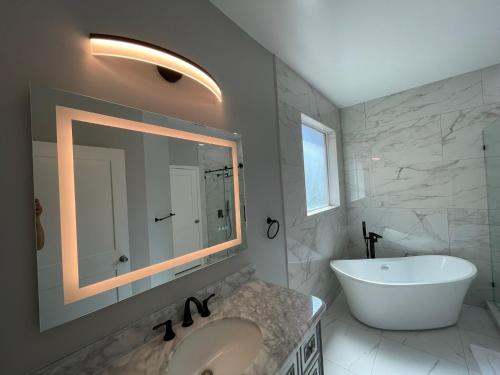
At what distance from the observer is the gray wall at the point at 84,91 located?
1.99 feet

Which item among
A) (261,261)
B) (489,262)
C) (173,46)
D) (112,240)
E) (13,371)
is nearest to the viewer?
(13,371)

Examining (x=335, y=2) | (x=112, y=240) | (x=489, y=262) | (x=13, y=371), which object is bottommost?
(x=489, y=262)

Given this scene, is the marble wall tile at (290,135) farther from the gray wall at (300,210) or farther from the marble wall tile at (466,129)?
the marble wall tile at (466,129)

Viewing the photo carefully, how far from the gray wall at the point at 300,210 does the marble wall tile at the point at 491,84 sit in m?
1.63

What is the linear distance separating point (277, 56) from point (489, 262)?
312 centimetres

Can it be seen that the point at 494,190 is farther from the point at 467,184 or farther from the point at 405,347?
the point at 405,347

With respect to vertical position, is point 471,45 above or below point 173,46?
above

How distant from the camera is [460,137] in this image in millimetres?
2373

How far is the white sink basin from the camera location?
86cm

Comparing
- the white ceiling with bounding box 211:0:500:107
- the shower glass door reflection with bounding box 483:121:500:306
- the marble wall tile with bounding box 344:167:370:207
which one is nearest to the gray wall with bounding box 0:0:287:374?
the white ceiling with bounding box 211:0:500:107

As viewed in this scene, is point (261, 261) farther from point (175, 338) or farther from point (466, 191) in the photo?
point (466, 191)

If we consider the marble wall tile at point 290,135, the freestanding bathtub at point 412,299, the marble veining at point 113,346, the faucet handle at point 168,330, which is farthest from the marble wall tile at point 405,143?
the faucet handle at point 168,330

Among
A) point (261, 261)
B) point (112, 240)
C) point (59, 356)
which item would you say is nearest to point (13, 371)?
point (59, 356)

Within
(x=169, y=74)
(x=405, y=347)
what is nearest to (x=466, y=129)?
(x=405, y=347)
